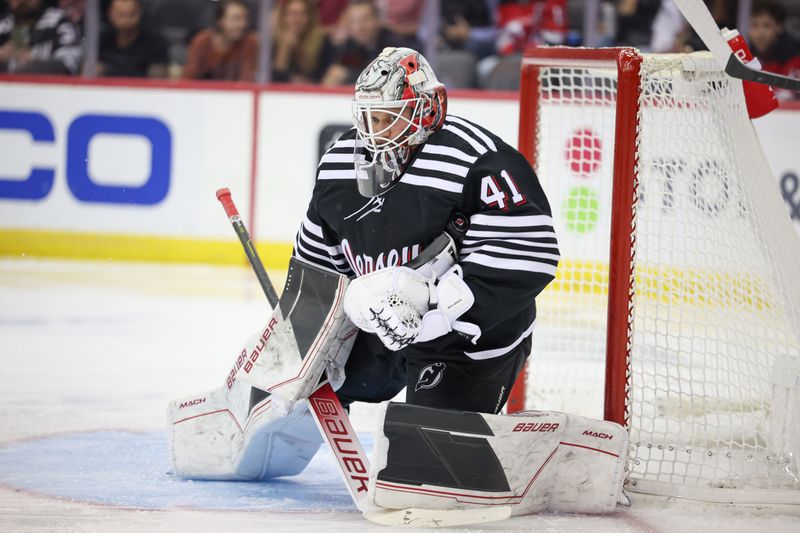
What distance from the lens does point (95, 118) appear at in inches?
258

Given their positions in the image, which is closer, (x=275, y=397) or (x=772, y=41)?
(x=275, y=397)

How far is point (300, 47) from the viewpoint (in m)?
6.71

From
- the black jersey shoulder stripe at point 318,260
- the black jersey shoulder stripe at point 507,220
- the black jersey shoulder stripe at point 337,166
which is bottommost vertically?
the black jersey shoulder stripe at point 318,260

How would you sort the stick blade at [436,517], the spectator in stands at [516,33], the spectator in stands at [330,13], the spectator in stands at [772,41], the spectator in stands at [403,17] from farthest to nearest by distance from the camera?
the spectator in stands at [330,13], the spectator in stands at [403,17], the spectator in stands at [516,33], the spectator in stands at [772,41], the stick blade at [436,517]

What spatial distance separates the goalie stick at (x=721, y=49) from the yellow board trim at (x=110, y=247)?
4470 mm

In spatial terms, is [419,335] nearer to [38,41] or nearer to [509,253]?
[509,253]

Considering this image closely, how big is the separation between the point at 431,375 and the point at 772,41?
14.4 ft

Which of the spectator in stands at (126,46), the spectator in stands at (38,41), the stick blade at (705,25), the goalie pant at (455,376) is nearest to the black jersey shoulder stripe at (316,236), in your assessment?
the goalie pant at (455,376)

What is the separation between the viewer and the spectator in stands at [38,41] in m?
6.71

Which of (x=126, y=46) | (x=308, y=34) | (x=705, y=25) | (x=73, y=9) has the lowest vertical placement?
(x=705, y=25)

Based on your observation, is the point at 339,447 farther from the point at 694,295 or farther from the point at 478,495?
the point at 694,295

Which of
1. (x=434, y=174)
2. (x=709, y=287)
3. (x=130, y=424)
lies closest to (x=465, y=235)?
(x=434, y=174)

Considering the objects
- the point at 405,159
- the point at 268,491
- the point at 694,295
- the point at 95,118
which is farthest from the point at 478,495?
the point at 95,118

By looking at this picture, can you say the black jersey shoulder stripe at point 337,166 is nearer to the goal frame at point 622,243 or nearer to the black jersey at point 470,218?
the black jersey at point 470,218
